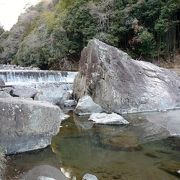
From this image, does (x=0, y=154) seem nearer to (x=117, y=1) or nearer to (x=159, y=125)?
(x=159, y=125)

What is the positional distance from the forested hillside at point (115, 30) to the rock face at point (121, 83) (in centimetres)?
1321

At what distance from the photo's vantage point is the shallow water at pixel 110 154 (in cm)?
739

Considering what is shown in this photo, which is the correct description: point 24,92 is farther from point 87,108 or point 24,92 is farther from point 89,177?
point 89,177

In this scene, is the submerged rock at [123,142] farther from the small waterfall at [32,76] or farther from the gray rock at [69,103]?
the small waterfall at [32,76]

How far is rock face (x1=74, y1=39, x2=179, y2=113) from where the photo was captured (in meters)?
15.4

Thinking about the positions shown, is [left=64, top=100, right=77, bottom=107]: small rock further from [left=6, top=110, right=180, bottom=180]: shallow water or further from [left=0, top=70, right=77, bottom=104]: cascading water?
[left=6, top=110, right=180, bottom=180]: shallow water

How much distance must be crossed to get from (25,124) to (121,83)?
315 inches

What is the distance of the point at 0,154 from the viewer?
7047mm

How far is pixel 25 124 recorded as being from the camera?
8328 mm

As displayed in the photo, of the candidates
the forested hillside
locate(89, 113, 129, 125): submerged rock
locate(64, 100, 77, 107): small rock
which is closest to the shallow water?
locate(89, 113, 129, 125): submerged rock

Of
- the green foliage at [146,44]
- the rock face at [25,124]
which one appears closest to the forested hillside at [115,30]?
the green foliage at [146,44]

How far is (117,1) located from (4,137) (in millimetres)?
26346

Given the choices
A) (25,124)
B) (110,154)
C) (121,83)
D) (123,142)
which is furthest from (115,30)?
(25,124)

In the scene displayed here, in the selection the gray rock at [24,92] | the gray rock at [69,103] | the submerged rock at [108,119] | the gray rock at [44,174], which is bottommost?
the gray rock at [69,103]
